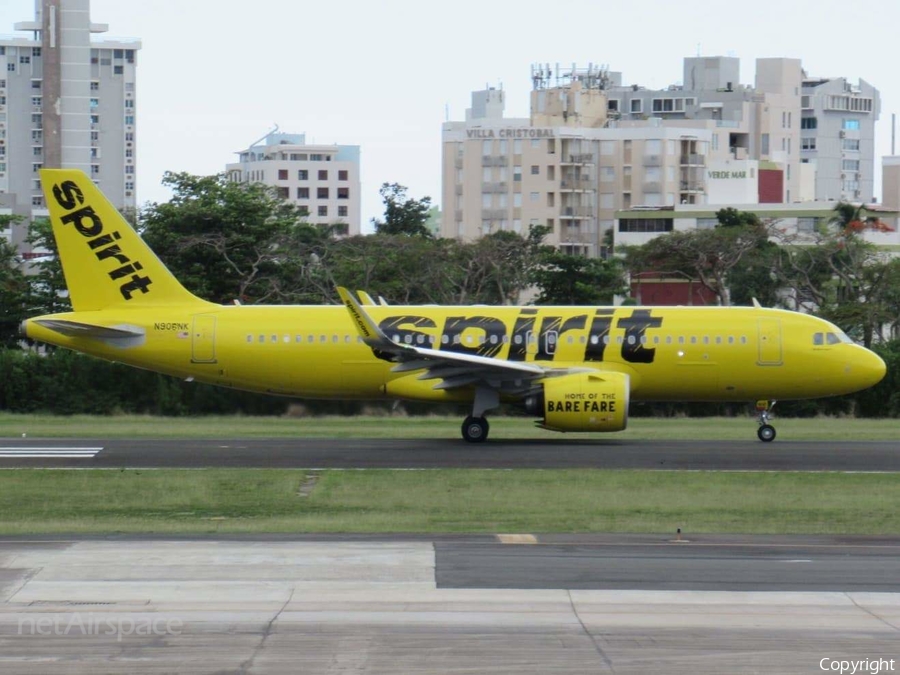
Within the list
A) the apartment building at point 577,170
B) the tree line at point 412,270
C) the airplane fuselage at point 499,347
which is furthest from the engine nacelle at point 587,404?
the apartment building at point 577,170

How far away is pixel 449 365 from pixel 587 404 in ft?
11.0

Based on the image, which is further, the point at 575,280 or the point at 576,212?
the point at 576,212

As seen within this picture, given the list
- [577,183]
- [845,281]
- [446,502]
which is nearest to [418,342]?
[446,502]

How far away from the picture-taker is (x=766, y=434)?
113 ft

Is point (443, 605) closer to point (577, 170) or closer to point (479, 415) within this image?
point (479, 415)

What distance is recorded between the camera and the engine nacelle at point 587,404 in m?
31.9

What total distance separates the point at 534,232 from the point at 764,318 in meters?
54.7

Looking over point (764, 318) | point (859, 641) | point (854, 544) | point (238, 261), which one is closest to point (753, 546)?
point (854, 544)

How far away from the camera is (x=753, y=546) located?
19.0 meters

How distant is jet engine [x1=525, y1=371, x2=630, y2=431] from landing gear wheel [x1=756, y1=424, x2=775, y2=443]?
14.2ft

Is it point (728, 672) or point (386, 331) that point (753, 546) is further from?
point (386, 331)

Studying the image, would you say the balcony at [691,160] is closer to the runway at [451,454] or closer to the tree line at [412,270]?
the tree line at [412,270]

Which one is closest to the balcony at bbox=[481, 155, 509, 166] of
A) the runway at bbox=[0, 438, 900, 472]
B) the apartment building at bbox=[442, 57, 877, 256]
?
the apartment building at bbox=[442, 57, 877, 256]

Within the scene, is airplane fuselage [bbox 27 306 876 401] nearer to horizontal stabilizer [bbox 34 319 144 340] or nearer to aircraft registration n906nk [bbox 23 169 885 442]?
aircraft registration n906nk [bbox 23 169 885 442]
